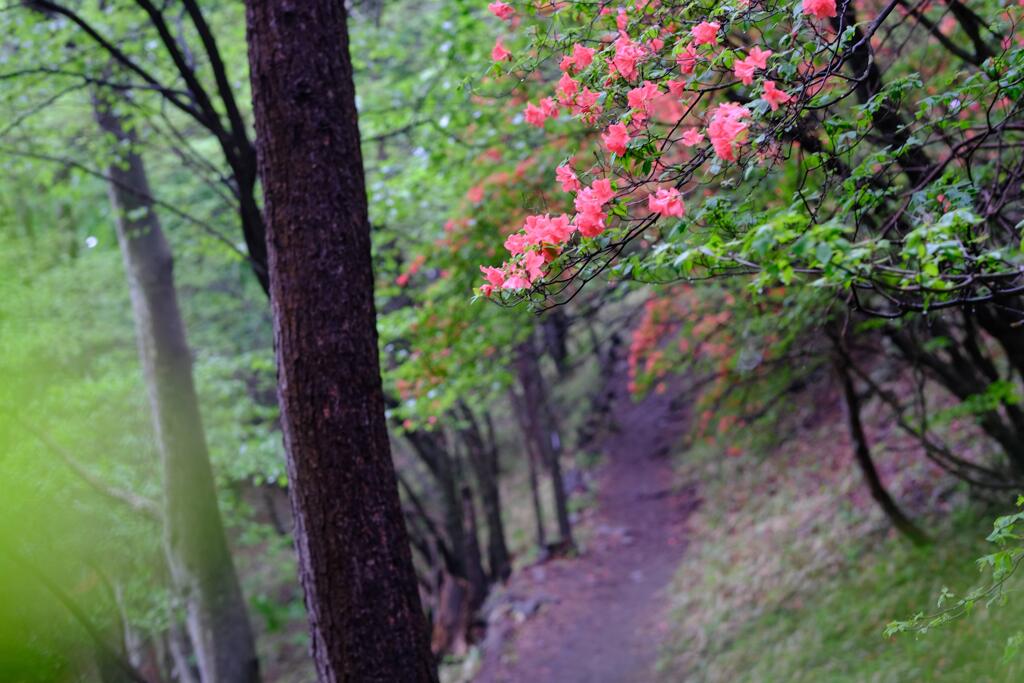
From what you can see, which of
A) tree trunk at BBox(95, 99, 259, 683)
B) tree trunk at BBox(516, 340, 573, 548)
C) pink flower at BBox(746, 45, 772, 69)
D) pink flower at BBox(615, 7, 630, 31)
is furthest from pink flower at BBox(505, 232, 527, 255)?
tree trunk at BBox(516, 340, 573, 548)

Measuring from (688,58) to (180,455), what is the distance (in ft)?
22.6

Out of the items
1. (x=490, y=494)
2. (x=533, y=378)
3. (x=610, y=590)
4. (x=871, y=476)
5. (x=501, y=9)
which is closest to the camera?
(x=501, y=9)

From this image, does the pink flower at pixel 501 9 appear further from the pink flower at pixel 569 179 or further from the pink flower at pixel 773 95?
the pink flower at pixel 773 95

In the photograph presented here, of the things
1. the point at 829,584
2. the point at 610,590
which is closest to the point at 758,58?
the point at 829,584

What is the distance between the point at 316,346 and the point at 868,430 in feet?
27.9

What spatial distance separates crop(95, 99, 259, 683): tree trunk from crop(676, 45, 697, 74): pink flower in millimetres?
6075

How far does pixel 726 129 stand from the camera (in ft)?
5.91

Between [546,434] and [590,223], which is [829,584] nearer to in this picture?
[546,434]

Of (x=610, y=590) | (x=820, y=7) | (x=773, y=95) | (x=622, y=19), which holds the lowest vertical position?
(x=610, y=590)

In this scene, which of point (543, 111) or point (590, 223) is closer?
point (590, 223)

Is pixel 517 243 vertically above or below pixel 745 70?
below

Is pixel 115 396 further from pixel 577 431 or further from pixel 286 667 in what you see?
pixel 577 431

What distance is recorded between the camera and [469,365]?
19.5ft

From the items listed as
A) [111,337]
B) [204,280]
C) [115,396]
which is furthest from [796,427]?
[204,280]
